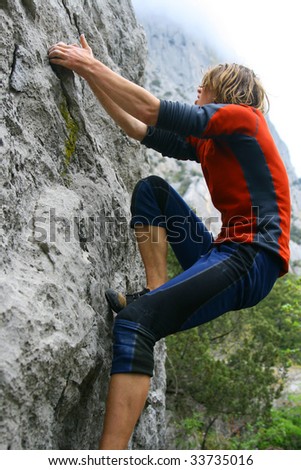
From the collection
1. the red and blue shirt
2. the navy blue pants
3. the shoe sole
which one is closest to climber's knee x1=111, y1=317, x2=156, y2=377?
the navy blue pants

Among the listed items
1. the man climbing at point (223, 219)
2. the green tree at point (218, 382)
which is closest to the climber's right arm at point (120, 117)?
the man climbing at point (223, 219)

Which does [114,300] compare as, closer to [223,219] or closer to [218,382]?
[223,219]

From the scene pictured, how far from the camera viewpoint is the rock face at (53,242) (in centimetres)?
221

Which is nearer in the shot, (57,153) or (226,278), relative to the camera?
(226,278)

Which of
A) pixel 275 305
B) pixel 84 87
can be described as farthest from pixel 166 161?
pixel 84 87

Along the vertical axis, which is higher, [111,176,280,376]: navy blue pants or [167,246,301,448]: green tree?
[111,176,280,376]: navy blue pants

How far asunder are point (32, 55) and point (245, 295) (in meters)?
2.05

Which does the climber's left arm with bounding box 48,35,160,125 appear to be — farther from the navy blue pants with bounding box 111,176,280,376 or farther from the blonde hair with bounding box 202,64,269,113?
the navy blue pants with bounding box 111,176,280,376

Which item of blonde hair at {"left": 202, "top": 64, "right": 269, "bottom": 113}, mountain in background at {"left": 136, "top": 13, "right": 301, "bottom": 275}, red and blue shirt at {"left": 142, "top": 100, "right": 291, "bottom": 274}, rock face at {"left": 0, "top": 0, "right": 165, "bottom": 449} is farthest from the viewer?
mountain in background at {"left": 136, "top": 13, "right": 301, "bottom": 275}

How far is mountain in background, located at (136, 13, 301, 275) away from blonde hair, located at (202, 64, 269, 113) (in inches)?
2477

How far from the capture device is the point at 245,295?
112 inches

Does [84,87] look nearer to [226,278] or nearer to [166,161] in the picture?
[226,278]

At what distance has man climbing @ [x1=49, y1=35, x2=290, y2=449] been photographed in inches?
100

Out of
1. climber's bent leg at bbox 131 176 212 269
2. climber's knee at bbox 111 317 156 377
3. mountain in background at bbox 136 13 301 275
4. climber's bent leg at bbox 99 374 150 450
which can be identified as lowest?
climber's bent leg at bbox 99 374 150 450
